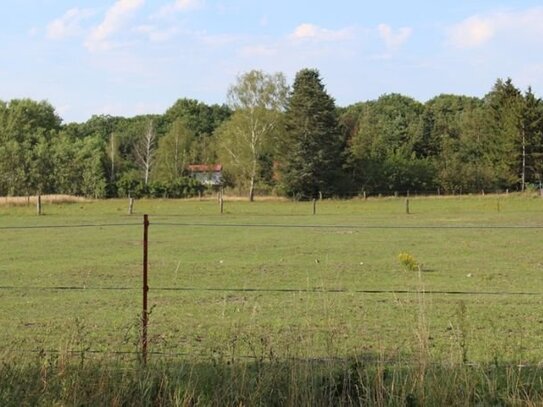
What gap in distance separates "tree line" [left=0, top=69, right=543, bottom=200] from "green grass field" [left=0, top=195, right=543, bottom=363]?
49243mm

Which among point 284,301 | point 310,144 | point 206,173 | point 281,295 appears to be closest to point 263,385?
point 284,301

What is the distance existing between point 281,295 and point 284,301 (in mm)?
704

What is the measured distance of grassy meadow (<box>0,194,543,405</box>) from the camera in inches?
251

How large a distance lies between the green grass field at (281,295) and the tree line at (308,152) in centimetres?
4924

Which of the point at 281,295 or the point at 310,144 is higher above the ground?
the point at 310,144

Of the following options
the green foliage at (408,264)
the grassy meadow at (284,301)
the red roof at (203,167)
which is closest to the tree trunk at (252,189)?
the red roof at (203,167)

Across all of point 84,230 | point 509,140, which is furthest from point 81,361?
point 509,140

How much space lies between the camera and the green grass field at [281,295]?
299 inches

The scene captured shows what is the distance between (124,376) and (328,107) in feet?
239

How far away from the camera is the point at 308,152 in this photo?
74375mm

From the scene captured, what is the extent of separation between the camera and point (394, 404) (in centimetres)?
466

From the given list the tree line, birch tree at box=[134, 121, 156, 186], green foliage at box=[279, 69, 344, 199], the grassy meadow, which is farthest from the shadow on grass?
birch tree at box=[134, 121, 156, 186]

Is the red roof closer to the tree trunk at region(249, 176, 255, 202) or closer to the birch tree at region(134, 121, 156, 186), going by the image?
the birch tree at region(134, 121, 156, 186)

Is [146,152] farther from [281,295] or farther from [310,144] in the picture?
[281,295]
